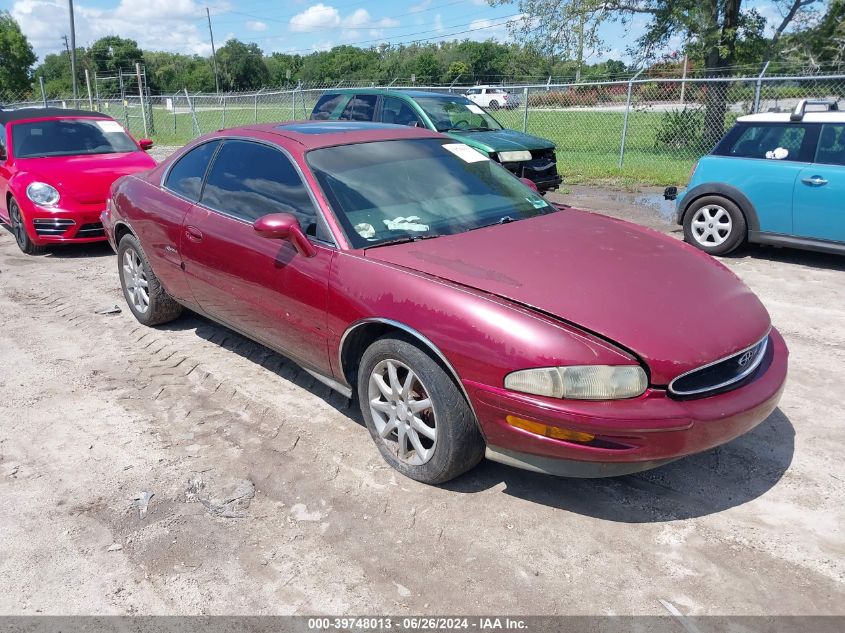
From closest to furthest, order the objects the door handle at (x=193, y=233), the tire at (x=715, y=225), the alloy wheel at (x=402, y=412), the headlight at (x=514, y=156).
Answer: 1. the alloy wheel at (x=402, y=412)
2. the door handle at (x=193, y=233)
3. the tire at (x=715, y=225)
4. the headlight at (x=514, y=156)

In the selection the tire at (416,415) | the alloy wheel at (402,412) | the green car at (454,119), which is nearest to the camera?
the tire at (416,415)

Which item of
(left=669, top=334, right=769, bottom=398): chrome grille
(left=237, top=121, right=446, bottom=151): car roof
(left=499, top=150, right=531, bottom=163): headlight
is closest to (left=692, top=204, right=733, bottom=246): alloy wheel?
(left=499, top=150, right=531, bottom=163): headlight

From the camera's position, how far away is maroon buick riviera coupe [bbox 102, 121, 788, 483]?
8.95 feet

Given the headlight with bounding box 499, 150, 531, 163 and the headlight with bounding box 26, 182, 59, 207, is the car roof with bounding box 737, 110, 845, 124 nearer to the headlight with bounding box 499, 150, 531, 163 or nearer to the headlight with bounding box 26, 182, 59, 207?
the headlight with bounding box 499, 150, 531, 163

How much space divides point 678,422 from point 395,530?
1263 millimetres

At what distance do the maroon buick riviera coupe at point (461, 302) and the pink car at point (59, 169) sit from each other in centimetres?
365

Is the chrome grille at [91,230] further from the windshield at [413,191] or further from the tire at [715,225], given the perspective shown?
the tire at [715,225]

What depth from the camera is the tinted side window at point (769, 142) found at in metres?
6.82

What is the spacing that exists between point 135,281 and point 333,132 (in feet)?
7.63

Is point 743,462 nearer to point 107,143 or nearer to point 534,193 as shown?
point 534,193

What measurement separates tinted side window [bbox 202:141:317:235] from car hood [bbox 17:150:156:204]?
4038 millimetres

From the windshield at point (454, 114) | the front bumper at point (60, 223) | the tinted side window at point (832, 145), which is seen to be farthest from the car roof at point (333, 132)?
the windshield at point (454, 114)

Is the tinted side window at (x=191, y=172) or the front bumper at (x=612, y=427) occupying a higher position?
the tinted side window at (x=191, y=172)

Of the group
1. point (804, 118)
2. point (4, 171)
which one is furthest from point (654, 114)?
point (4, 171)
